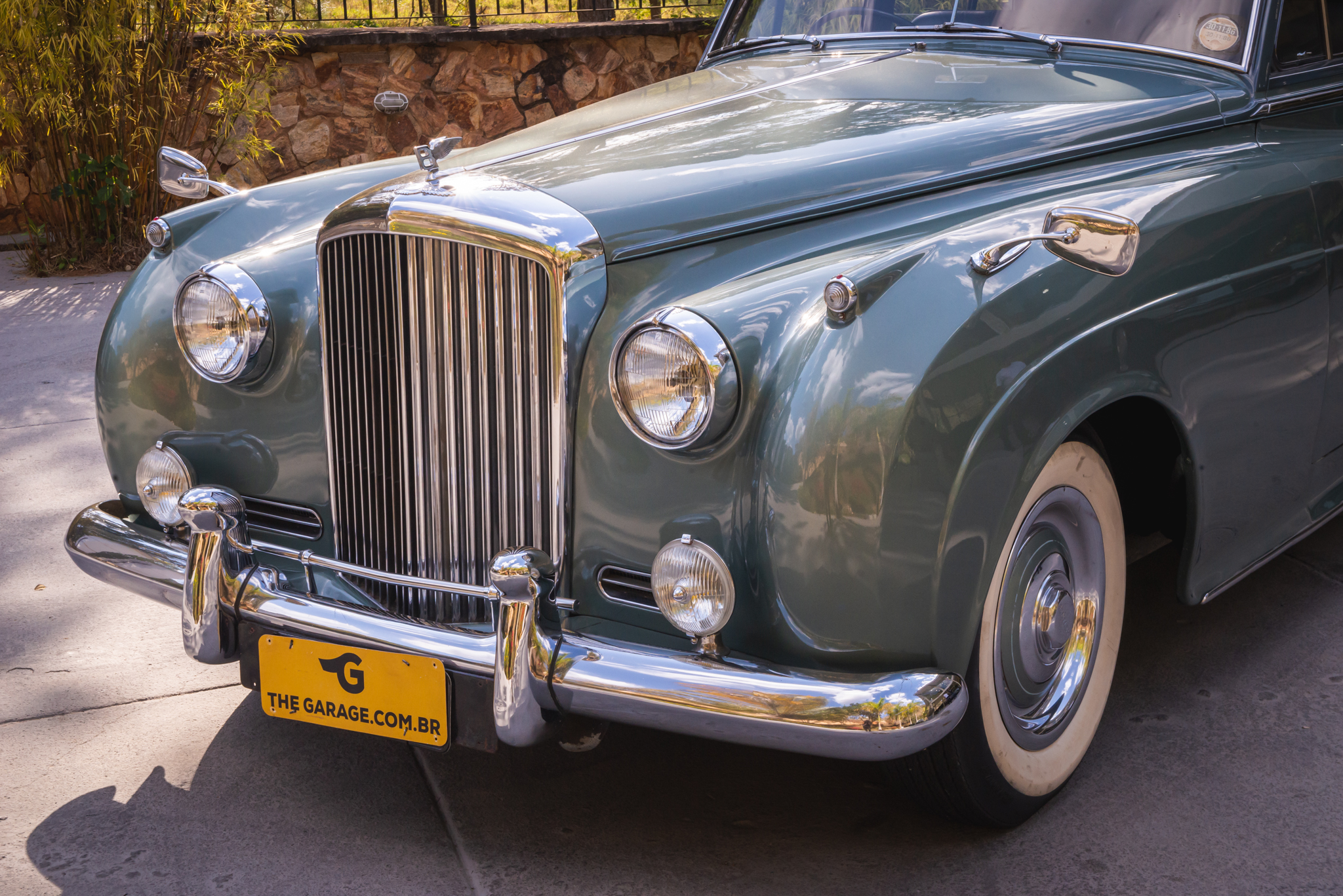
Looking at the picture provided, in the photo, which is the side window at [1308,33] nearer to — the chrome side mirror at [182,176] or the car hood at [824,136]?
the car hood at [824,136]

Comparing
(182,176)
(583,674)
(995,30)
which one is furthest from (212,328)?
(995,30)

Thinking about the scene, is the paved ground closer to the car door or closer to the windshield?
the car door

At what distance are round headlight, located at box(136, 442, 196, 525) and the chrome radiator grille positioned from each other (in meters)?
0.32

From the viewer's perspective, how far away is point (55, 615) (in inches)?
120

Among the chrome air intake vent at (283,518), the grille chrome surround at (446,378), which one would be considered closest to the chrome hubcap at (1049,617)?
the grille chrome surround at (446,378)

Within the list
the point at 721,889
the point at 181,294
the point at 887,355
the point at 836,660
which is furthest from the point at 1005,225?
the point at 181,294

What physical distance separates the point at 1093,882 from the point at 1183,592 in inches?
24.0

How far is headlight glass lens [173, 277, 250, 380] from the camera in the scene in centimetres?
228

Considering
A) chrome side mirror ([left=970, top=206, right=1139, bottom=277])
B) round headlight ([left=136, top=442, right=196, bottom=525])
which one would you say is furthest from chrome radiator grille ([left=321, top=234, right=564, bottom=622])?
chrome side mirror ([left=970, top=206, right=1139, bottom=277])

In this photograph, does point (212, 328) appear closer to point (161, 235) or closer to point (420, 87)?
point (161, 235)

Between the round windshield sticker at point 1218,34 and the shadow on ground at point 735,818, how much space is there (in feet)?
4.56

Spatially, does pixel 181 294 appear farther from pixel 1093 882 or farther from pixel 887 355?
pixel 1093 882

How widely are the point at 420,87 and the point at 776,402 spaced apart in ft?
22.8

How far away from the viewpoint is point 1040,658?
2.10 metres
